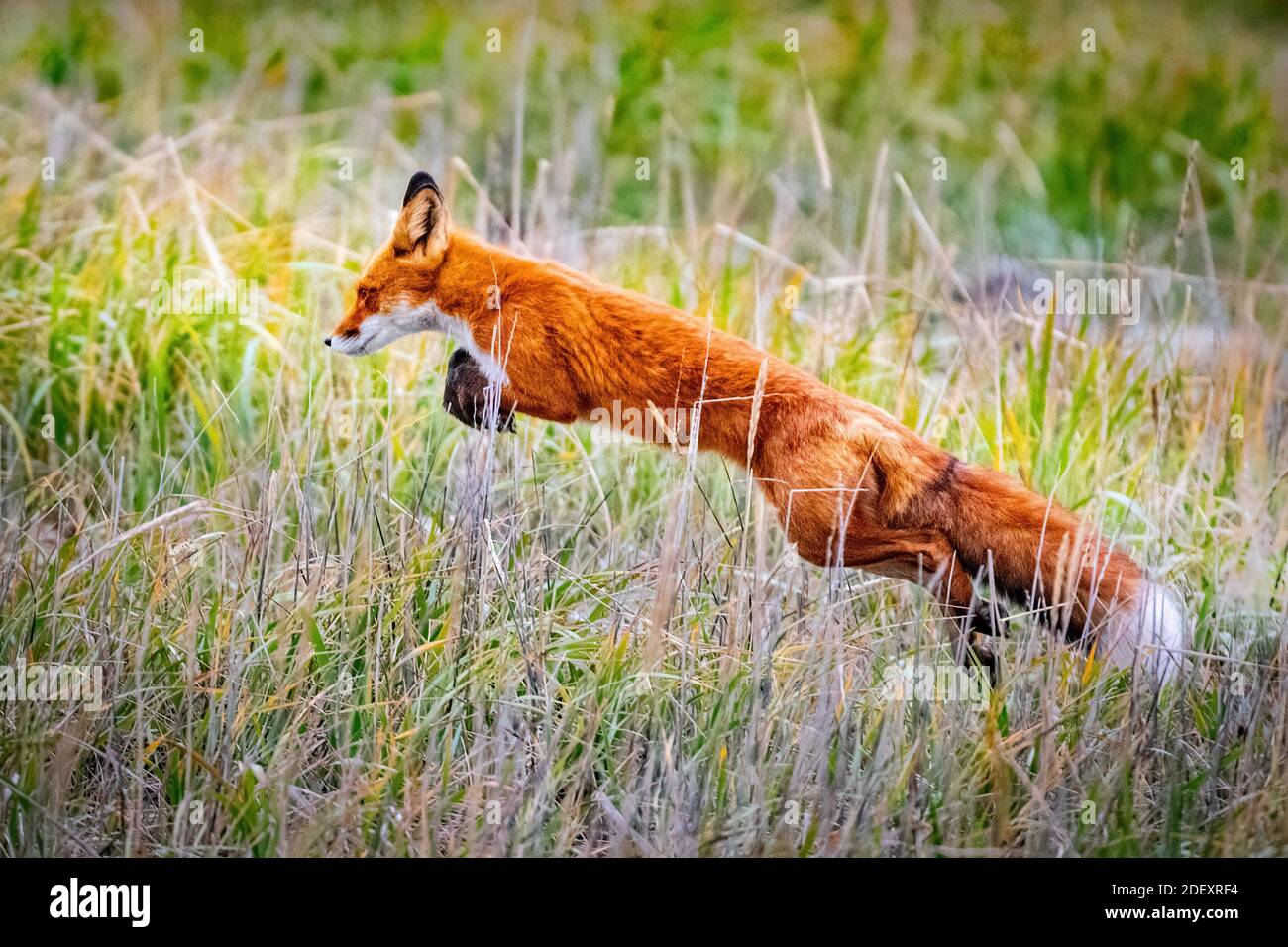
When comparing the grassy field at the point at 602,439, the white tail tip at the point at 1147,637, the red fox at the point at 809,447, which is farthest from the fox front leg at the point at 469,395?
the white tail tip at the point at 1147,637

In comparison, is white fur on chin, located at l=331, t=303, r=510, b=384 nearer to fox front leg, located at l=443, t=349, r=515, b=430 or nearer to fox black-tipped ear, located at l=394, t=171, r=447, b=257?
fox front leg, located at l=443, t=349, r=515, b=430

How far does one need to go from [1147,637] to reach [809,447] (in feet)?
4.01

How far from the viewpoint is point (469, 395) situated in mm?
4441

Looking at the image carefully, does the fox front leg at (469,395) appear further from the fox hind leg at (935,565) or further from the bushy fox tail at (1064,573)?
the bushy fox tail at (1064,573)

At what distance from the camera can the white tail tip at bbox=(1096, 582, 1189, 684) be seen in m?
3.92

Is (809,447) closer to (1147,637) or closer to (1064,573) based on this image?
(1064,573)

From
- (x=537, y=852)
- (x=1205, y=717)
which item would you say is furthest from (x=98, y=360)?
(x=1205, y=717)

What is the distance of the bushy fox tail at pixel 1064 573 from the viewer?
3.93m

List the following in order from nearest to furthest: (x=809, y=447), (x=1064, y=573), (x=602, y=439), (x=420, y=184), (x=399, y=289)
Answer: (x=1064, y=573)
(x=809, y=447)
(x=420, y=184)
(x=399, y=289)
(x=602, y=439)

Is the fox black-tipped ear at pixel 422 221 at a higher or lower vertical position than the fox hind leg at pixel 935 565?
higher

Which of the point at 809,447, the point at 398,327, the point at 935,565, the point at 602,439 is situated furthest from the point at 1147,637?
the point at 398,327

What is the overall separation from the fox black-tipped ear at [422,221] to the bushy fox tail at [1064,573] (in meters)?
2.03

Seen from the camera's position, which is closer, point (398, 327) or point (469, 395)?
point (469, 395)
